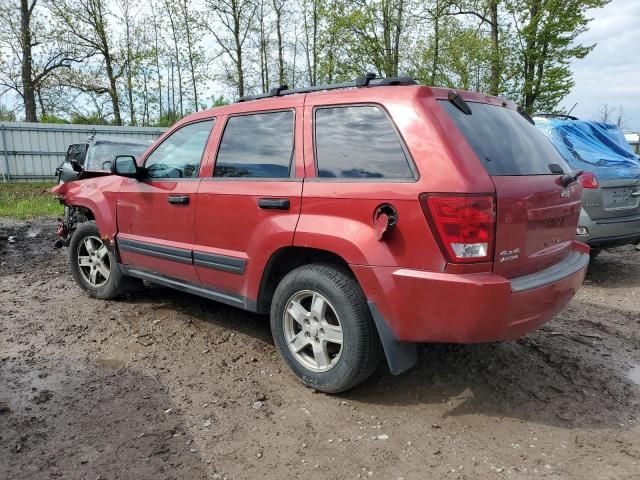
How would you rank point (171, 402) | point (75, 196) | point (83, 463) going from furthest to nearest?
point (75, 196) → point (171, 402) → point (83, 463)

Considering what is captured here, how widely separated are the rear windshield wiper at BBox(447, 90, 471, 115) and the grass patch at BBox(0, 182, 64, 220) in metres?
11.4

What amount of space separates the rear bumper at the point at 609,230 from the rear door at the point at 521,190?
8.42 ft

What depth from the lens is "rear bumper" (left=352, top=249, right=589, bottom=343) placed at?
2.51 m

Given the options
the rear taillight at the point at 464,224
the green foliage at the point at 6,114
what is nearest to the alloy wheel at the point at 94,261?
the rear taillight at the point at 464,224

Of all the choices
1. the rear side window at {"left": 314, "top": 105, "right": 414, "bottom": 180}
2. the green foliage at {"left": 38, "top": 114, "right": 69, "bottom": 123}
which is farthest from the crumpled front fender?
the green foliage at {"left": 38, "top": 114, "right": 69, "bottom": 123}

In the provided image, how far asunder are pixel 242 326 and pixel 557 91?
58.7 feet

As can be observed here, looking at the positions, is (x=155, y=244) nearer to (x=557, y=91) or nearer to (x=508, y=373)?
(x=508, y=373)

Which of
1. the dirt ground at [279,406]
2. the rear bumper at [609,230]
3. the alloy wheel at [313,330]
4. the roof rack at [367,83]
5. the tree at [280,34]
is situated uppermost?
the tree at [280,34]

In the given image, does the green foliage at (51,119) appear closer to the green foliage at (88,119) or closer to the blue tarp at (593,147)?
the green foliage at (88,119)

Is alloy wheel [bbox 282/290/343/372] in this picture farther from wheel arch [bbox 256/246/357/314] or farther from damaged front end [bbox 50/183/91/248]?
damaged front end [bbox 50/183/91/248]

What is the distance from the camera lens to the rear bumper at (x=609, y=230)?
5566 mm

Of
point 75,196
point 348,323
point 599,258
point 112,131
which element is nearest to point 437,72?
point 112,131

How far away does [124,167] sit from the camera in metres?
4.16

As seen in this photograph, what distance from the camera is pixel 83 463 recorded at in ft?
8.15
